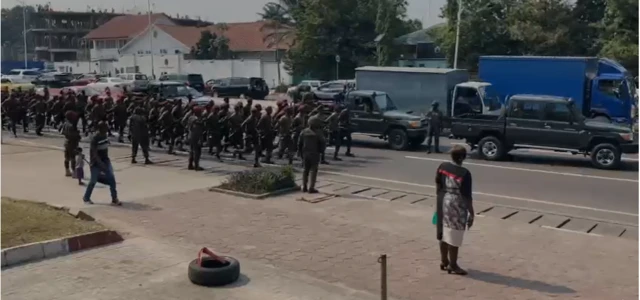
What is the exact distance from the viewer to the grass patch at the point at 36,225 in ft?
30.9

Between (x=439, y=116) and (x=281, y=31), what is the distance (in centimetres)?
4323

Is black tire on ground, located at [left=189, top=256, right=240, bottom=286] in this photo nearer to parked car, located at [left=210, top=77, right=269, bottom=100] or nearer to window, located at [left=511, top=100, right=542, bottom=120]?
window, located at [left=511, top=100, right=542, bottom=120]

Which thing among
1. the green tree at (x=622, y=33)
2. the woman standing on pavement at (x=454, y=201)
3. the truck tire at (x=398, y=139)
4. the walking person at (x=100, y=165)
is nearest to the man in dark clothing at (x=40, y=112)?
the truck tire at (x=398, y=139)

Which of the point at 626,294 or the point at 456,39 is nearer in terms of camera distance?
the point at 626,294

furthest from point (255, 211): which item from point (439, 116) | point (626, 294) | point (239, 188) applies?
point (439, 116)

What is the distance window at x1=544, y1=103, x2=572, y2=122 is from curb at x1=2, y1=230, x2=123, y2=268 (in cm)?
1210

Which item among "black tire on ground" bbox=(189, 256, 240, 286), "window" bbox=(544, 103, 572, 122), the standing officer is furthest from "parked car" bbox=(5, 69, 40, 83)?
"black tire on ground" bbox=(189, 256, 240, 286)

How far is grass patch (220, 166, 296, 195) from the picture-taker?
13.7 m

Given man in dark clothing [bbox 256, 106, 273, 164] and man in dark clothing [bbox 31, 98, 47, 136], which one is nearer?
man in dark clothing [bbox 256, 106, 273, 164]

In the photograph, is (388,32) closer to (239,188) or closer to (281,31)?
(281,31)

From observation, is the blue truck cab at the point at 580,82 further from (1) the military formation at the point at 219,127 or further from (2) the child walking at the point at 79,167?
(2) the child walking at the point at 79,167

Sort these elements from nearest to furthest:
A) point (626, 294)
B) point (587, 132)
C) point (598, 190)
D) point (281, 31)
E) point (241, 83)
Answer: point (626, 294), point (598, 190), point (587, 132), point (241, 83), point (281, 31)

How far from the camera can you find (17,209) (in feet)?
35.8

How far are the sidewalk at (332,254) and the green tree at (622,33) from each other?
28931mm
